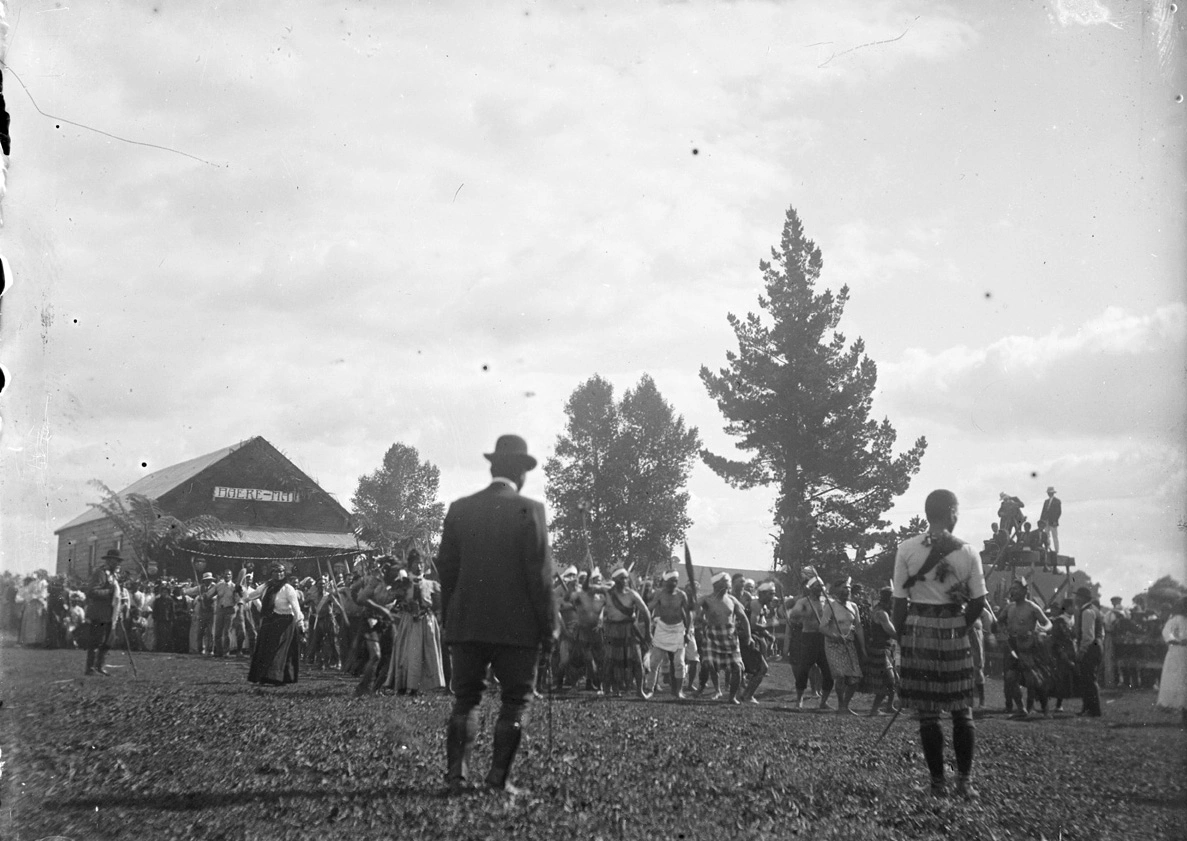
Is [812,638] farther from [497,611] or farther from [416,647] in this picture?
[497,611]

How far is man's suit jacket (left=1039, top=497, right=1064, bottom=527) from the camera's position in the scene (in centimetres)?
1402

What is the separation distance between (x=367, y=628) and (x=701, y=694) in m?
5.88

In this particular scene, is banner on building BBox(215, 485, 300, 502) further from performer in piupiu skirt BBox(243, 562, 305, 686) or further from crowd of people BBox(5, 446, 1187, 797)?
performer in piupiu skirt BBox(243, 562, 305, 686)

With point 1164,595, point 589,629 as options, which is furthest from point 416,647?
→ point 1164,595

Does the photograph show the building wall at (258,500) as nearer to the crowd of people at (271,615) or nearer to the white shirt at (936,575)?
the crowd of people at (271,615)

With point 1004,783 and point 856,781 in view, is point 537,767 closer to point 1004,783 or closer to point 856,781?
point 856,781

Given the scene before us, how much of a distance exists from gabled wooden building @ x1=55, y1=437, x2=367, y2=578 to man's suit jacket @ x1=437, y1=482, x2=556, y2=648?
25.8 feet

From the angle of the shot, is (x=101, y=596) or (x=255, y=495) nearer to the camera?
(x=101, y=596)

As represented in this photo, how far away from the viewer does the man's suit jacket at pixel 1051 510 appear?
14016 mm

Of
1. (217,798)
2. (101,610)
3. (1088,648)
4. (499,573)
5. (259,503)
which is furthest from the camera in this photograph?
(259,503)

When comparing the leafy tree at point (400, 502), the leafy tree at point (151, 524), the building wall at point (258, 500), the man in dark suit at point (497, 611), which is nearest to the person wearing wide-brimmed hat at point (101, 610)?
the building wall at point (258, 500)

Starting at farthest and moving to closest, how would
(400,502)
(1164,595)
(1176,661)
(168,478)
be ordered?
1. (168,478)
2. (1164,595)
3. (1176,661)
4. (400,502)

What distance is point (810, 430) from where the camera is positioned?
12.3 m

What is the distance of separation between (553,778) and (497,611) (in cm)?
136
